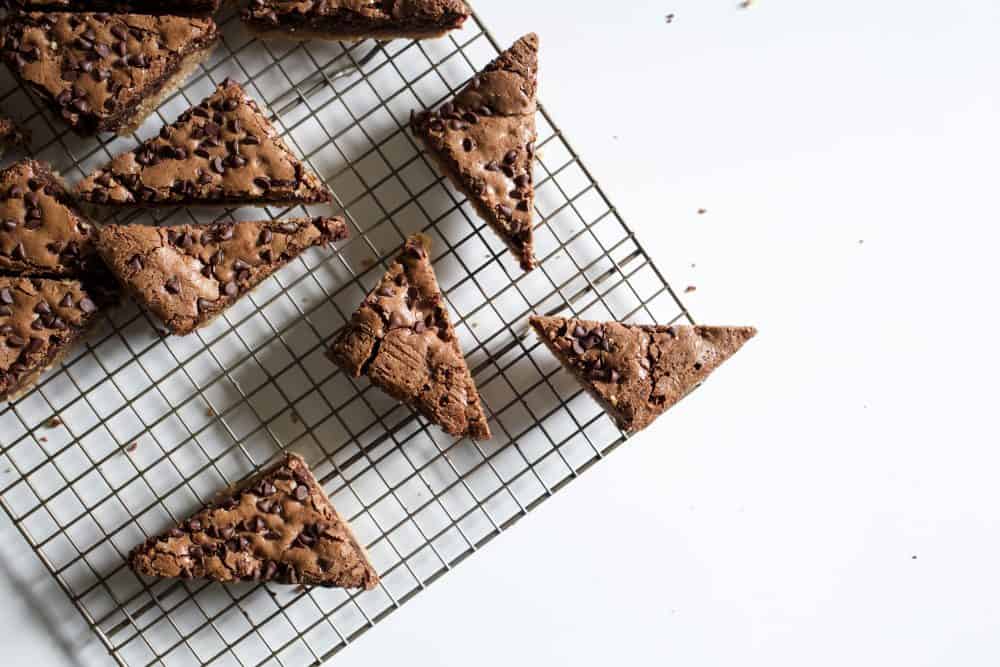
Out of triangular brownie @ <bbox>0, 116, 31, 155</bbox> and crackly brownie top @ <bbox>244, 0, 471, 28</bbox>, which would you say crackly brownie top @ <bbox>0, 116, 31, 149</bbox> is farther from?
crackly brownie top @ <bbox>244, 0, 471, 28</bbox>

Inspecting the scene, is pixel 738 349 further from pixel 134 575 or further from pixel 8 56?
pixel 8 56

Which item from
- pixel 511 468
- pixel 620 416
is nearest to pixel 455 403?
pixel 511 468

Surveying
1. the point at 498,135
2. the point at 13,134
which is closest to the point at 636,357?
the point at 498,135

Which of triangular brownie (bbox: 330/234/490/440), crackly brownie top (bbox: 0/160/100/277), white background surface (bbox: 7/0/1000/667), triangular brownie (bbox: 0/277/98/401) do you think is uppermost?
crackly brownie top (bbox: 0/160/100/277)

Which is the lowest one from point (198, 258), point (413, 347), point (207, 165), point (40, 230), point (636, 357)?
point (636, 357)

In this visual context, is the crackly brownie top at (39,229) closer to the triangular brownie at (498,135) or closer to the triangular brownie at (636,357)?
the triangular brownie at (498,135)

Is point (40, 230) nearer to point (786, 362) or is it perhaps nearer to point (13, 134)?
point (13, 134)

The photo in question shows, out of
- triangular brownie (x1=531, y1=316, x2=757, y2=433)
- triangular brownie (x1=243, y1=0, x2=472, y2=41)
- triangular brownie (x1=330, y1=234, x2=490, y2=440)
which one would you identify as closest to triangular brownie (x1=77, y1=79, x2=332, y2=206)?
triangular brownie (x1=243, y1=0, x2=472, y2=41)
